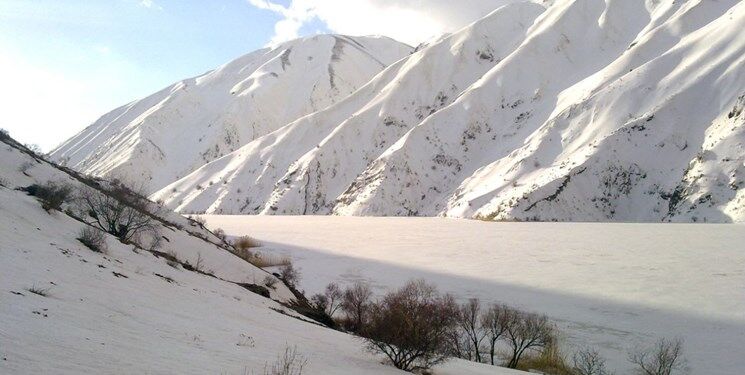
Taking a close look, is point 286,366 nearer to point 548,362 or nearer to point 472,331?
point 548,362

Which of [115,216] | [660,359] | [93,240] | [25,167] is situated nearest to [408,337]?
[93,240]

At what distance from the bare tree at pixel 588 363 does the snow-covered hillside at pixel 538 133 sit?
46443mm

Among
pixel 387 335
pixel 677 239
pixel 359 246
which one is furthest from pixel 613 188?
pixel 387 335

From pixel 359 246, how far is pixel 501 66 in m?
76.6

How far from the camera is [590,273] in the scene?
95.3 ft

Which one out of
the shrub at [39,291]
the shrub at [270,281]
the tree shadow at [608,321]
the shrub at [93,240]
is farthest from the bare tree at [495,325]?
the shrub at [39,291]

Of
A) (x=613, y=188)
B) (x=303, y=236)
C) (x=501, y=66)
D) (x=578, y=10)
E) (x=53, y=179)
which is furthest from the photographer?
(x=578, y=10)

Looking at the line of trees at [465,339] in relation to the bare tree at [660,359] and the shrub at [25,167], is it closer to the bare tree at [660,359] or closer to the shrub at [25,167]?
the bare tree at [660,359]

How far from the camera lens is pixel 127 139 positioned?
158250 millimetres

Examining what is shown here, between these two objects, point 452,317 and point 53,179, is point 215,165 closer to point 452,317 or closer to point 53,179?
point 53,179

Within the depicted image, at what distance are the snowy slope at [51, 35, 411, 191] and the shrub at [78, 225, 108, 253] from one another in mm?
135336

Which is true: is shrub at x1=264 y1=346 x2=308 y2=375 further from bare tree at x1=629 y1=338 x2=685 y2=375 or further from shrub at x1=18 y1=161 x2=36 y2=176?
shrub at x1=18 y1=161 x2=36 y2=176

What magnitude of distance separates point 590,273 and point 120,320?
27499 mm

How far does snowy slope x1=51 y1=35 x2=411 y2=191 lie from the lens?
5856 inches
